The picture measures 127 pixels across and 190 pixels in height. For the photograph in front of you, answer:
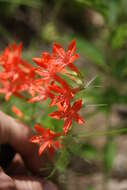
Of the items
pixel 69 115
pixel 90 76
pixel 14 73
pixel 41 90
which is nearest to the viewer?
pixel 69 115

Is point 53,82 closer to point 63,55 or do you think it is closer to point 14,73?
point 63,55

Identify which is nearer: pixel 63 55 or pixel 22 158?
pixel 63 55

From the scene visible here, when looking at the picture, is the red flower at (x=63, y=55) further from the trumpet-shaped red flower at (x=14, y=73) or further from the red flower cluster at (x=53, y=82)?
the trumpet-shaped red flower at (x=14, y=73)

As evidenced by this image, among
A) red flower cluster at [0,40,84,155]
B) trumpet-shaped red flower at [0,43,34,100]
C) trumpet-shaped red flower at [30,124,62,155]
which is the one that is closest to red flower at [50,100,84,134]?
red flower cluster at [0,40,84,155]

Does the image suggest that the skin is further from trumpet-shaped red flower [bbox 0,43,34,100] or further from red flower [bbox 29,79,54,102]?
trumpet-shaped red flower [bbox 0,43,34,100]

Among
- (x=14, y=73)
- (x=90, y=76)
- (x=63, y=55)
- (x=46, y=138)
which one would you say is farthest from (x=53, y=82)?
(x=90, y=76)

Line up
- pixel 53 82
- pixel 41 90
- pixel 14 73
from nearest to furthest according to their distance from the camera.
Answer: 1. pixel 53 82
2. pixel 41 90
3. pixel 14 73

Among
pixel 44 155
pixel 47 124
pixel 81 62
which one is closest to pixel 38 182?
pixel 44 155
